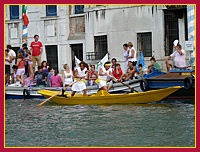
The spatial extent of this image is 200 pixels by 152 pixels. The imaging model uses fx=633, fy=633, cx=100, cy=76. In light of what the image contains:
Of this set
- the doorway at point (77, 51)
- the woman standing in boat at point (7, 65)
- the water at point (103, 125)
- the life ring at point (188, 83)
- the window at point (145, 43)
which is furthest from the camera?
the doorway at point (77, 51)

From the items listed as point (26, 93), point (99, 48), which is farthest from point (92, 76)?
point (99, 48)

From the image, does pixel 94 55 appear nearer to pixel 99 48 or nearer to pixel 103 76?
pixel 99 48

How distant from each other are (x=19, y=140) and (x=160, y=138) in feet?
7.88

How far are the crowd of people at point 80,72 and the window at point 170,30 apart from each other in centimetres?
461

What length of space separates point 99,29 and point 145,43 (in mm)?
2272

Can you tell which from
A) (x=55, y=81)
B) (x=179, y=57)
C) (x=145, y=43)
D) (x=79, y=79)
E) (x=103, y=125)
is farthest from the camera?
(x=145, y=43)

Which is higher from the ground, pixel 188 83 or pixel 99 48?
pixel 99 48

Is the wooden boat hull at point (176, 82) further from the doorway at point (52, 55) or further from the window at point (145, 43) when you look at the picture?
the doorway at point (52, 55)

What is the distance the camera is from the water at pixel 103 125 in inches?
412

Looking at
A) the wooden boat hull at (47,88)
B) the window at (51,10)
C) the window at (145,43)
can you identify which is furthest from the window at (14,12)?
the wooden boat hull at (47,88)

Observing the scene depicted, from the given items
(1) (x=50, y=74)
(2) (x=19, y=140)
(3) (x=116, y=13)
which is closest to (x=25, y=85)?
(1) (x=50, y=74)

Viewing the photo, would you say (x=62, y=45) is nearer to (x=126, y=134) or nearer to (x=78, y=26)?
(x=78, y=26)

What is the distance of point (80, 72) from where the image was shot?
1759 cm

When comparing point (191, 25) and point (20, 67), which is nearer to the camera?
point (191, 25)
